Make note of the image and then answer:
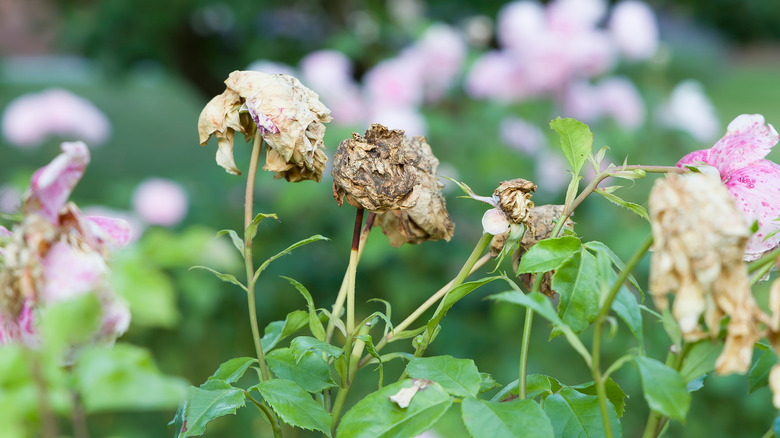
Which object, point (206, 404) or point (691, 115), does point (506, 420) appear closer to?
point (206, 404)

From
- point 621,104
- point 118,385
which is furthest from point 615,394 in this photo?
point 621,104

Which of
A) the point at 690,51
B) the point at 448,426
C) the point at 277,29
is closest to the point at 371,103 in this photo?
the point at 448,426

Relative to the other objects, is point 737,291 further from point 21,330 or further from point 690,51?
point 690,51

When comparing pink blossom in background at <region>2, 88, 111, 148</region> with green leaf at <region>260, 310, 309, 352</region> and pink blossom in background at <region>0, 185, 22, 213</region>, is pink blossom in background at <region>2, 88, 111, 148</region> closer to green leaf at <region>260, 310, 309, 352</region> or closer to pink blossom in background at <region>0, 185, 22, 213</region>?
pink blossom in background at <region>0, 185, 22, 213</region>

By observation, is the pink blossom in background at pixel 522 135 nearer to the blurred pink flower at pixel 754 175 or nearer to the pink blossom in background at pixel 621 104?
the pink blossom in background at pixel 621 104

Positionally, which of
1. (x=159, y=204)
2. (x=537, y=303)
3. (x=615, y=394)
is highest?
(x=537, y=303)

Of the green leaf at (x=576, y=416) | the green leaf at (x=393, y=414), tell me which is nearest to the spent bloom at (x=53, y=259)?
the green leaf at (x=393, y=414)

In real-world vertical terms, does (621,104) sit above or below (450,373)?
below
